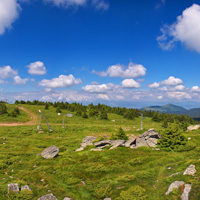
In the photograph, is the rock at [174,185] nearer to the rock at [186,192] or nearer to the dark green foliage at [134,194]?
the rock at [186,192]

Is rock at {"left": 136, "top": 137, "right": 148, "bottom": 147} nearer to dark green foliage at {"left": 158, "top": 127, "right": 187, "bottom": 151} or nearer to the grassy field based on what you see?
the grassy field

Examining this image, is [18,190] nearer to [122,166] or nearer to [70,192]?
[70,192]

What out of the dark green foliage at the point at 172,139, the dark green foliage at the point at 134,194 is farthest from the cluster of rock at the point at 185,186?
the dark green foliage at the point at 172,139

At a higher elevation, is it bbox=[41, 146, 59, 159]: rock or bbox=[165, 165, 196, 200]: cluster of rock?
bbox=[165, 165, 196, 200]: cluster of rock

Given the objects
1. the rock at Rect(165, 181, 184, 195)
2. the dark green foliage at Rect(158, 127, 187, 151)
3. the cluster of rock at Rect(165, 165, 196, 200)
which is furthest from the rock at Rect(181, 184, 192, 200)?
the dark green foliage at Rect(158, 127, 187, 151)

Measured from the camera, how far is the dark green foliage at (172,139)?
2670 cm

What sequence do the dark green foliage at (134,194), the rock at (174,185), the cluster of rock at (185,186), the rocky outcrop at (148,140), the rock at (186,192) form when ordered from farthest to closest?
the rocky outcrop at (148,140) < the rock at (174,185) < the dark green foliage at (134,194) < the cluster of rock at (185,186) < the rock at (186,192)

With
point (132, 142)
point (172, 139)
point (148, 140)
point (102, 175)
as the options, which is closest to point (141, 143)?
point (132, 142)

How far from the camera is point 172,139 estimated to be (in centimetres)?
2700

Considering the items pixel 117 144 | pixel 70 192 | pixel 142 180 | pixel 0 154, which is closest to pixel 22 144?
pixel 0 154

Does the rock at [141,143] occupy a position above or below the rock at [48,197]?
above

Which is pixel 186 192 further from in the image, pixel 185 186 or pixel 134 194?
pixel 134 194

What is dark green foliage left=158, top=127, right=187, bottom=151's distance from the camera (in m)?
26.7

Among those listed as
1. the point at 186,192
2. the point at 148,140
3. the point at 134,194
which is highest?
the point at 186,192
